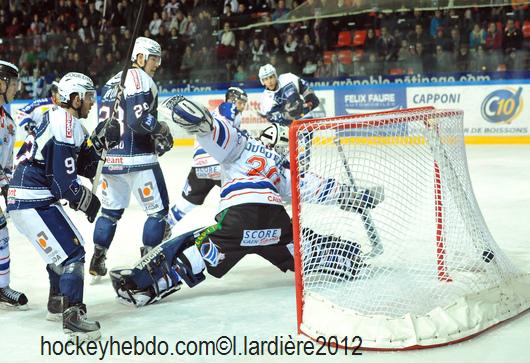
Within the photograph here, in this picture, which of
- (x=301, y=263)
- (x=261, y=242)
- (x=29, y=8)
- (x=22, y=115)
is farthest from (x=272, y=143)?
(x=29, y=8)

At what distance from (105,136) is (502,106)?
7.34m

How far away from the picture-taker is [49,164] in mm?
3490

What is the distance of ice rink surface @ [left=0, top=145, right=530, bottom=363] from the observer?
317 centimetres

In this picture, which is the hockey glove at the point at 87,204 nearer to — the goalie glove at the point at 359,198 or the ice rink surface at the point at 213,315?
the ice rink surface at the point at 213,315

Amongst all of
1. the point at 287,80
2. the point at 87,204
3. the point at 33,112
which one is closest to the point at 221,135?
the point at 87,204

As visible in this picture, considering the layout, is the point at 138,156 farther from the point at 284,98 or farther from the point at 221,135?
the point at 284,98

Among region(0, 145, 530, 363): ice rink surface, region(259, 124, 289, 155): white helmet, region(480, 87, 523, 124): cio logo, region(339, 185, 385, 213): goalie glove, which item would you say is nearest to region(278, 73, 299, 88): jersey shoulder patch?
region(259, 124, 289, 155): white helmet

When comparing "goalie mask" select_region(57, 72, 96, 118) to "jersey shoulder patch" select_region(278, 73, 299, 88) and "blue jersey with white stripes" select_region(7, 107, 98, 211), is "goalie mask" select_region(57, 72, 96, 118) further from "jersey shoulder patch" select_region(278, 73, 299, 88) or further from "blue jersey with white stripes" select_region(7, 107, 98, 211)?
"jersey shoulder patch" select_region(278, 73, 299, 88)

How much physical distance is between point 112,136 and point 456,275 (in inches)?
66.8

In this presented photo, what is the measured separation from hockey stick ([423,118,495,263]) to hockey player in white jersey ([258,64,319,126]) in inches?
124

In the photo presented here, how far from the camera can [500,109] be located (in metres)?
10.0

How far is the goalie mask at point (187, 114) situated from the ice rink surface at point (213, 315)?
2.90 ft

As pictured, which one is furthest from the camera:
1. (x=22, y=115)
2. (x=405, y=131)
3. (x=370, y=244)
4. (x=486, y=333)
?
(x=22, y=115)

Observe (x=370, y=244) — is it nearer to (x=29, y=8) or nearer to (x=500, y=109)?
(x=500, y=109)
